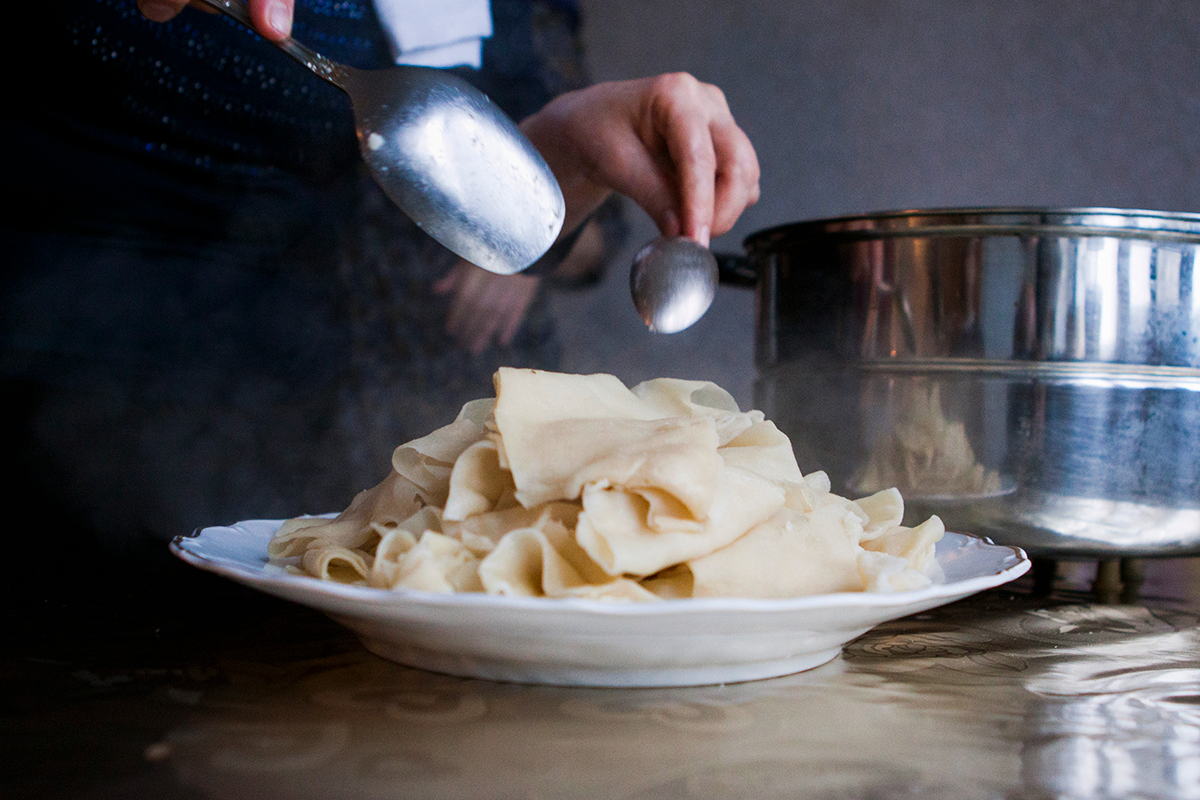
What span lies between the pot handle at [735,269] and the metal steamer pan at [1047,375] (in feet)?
0.58

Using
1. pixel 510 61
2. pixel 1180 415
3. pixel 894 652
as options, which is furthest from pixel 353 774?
pixel 510 61

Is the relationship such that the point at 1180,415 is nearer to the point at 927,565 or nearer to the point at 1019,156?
the point at 927,565

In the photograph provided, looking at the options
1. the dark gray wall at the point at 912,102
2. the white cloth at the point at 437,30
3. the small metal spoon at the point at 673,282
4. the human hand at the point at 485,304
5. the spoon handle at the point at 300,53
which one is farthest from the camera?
the dark gray wall at the point at 912,102

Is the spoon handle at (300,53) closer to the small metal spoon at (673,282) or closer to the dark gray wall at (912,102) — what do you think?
the small metal spoon at (673,282)

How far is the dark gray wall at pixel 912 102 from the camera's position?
2.03m

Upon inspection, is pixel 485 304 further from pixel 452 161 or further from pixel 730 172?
pixel 452 161

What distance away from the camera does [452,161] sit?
26.2 inches

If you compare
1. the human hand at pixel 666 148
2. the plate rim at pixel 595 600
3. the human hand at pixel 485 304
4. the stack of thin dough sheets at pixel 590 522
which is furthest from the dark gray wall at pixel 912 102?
the plate rim at pixel 595 600

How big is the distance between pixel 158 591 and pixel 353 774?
42 cm

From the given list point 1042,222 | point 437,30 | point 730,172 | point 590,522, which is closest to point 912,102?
point 437,30

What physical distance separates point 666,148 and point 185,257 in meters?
0.67

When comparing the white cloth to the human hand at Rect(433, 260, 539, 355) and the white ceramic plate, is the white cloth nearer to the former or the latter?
the human hand at Rect(433, 260, 539, 355)

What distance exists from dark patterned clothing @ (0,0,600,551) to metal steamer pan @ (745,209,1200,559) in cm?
81

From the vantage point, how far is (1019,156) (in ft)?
6.85
